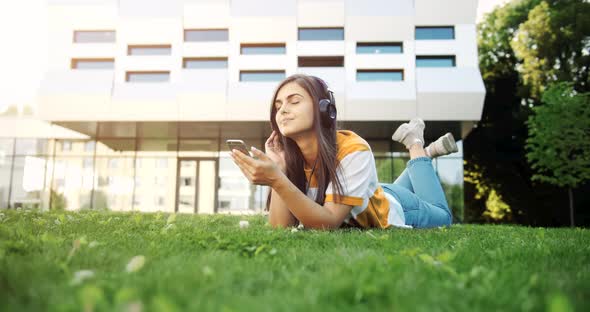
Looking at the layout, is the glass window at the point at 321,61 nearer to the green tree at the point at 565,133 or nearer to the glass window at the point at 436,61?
the glass window at the point at 436,61

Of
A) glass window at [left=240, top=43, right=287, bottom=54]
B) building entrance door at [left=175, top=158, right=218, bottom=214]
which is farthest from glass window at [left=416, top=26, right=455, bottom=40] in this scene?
building entrance door at [left=175, top=158, right=218, bottom=214]

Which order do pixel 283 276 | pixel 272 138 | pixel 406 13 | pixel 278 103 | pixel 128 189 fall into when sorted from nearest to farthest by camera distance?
pixel 283 276
pixel 278 103
pixel 272 138
pixel 406 13
pixel 128 189

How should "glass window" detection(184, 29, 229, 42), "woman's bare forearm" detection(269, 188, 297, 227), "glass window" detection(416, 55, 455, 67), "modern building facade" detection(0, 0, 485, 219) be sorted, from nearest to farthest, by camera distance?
"woman's bare forearm" detection(269, 188, 297, 227) < "modern building facade" detection(0, 0, 485, 219) < "glass window" detection(416, 55, 455, 67) < "glass window" detection(184, 29, 229, 42)

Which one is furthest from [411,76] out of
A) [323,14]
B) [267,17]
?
[267,17]

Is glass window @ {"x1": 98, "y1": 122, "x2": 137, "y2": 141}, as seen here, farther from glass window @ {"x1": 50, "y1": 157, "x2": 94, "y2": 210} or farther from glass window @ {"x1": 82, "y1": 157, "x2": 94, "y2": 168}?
glass window @ {"x1": 50, "y1": 157, "x2": 94, "y2": 210}

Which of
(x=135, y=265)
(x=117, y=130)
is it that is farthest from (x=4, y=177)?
(x=135, y=265)

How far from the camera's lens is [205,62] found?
17328 mm

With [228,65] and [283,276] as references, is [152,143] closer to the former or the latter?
[228,65]

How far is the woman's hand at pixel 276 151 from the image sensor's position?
149 inches

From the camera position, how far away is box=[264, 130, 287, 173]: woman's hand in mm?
3775

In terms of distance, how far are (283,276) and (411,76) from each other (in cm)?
1533

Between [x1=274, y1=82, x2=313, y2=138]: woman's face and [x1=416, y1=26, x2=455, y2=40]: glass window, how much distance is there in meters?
14.9

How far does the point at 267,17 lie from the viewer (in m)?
16.6

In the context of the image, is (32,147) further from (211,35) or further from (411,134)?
(411,134)
